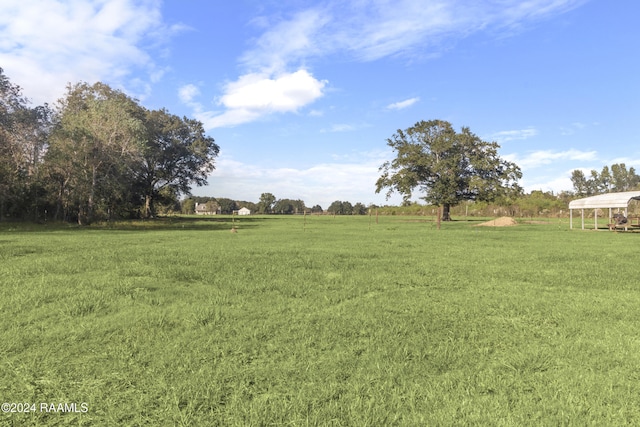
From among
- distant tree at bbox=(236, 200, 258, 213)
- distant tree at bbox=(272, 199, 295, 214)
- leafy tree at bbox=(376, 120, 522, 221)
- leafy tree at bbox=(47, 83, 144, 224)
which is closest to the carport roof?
leafy tree at bbox=(376, 120, 522, 221)

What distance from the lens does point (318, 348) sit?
14.5 feet

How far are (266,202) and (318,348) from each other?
161 metres

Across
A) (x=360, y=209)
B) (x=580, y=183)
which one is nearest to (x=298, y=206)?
(x=360, y=209)

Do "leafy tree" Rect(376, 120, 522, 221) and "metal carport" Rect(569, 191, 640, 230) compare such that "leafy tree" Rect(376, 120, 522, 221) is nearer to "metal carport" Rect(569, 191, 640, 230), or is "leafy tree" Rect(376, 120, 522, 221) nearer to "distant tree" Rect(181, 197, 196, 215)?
"metal carport" Rect(569, 191, 640, 230)

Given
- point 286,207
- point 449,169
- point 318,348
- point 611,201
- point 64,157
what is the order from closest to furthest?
point 318,348, point 611,201, point 64,157, point 449,169, point 286,207

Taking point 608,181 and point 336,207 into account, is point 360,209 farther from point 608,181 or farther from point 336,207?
point 608,181

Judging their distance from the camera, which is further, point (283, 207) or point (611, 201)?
point (283, 207)

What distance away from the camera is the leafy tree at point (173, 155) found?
172ft

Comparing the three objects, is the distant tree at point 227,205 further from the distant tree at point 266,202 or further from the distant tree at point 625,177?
the distant tree at point 625,177

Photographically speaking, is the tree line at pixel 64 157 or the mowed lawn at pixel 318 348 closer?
the mowed lawn at pixel 318 348

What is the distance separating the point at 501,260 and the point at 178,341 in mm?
10127

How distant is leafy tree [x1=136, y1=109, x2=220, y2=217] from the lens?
5253 cm

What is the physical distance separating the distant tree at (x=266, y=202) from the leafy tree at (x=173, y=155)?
103309 mm

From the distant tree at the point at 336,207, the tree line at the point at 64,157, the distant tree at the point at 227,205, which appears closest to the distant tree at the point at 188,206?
the distant tree at the point at 227,205
